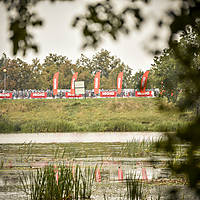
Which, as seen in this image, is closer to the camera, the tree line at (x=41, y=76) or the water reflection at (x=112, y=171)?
the water reflection at (x=112, y=171)

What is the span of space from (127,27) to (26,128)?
27933mm

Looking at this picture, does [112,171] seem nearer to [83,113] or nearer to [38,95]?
[83,113]

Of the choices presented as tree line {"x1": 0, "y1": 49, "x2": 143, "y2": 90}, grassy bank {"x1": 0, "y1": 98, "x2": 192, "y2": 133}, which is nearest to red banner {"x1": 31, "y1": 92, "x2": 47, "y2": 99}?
grassy bank {"x1": 0, "y1": 98, "x2": 192, "y2": 133}

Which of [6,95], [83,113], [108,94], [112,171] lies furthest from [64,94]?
[112,171]

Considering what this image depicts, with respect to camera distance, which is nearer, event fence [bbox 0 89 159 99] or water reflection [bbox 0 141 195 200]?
water reflection [bbox 0 141 195 200]

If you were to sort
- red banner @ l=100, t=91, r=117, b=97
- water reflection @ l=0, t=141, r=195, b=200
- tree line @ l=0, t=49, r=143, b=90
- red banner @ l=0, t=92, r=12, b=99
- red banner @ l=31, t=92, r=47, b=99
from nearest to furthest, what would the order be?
water reflection @ l=0, t=141, r=195, b=200
red banner @ l=100, t=91, r=117, b=97
red banner @ l=31, t=92, r=47, b=99
red banner @ l=0, t=92, r=12, b=99
tree line @ l=0, t=49, r=143, b=90

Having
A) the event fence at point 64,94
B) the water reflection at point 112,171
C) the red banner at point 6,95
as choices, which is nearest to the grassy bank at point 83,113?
the event fence at point 64,94

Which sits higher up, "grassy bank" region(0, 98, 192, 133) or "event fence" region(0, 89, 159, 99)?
"event fence" region(0, 89, 159, 99)

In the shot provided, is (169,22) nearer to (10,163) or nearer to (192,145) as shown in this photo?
(192,145)

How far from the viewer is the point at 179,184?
8.31m

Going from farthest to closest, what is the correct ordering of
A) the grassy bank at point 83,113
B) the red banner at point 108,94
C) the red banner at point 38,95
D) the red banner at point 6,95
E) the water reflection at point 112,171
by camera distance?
1. the red banner at point 6,95
2. the red banner at point 38,95
3. the red banner at point 108,94
4. the grassy bank at point 83,113
5. the water reflection at point 112,171

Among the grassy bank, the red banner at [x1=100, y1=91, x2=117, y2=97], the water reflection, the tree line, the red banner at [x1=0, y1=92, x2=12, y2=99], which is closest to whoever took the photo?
the water reflection

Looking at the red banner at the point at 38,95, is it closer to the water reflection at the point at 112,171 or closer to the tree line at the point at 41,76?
the tree line at the point at 41,76

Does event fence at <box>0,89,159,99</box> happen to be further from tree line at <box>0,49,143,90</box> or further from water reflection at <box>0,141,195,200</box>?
water reflection at <box>0,141,195,200</box>
